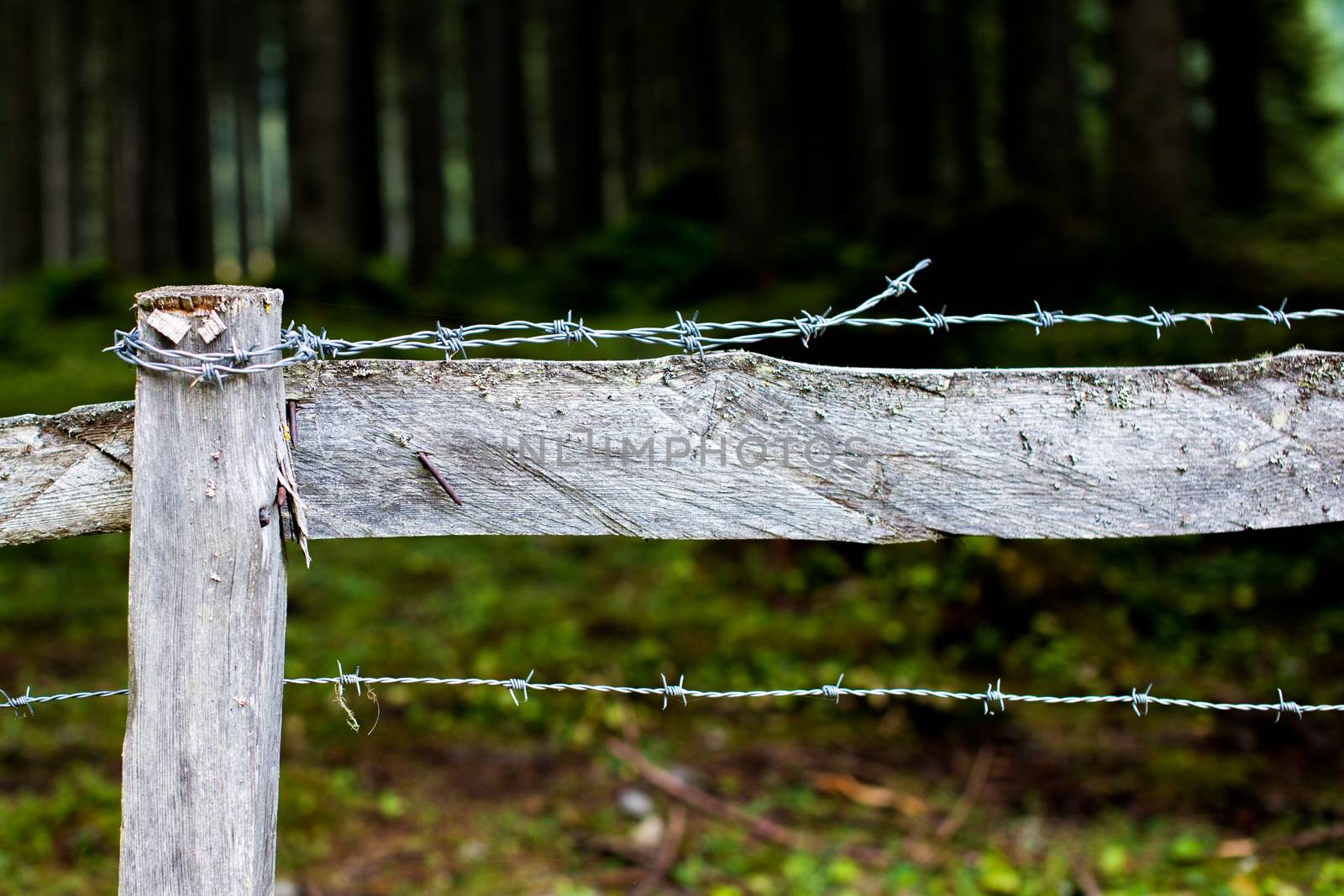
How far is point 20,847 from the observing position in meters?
3.62

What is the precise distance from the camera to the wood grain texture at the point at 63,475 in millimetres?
1729

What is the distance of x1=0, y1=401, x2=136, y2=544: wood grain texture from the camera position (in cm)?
173

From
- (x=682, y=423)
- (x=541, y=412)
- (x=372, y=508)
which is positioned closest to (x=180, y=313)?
(x=372, y=508)

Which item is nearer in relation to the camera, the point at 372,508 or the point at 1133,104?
the point at 372,508

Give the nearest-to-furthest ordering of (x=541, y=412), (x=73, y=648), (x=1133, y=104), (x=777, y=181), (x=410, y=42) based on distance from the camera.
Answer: (x=541, y=412), (x=73, y=648), (x=1133, y=104), (x=777, y=181), (x=410, y=42)

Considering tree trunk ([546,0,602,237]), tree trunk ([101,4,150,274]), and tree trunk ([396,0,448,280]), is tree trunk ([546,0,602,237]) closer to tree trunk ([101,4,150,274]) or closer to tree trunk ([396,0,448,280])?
tree trunk ([396,0,448,280])

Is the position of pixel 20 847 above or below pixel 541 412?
below

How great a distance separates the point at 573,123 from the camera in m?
17.5

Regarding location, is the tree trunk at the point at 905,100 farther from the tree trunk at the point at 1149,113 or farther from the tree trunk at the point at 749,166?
the tree trunk at the point at 1149,113

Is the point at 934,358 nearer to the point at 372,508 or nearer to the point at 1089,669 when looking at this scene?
the point at 1089,669

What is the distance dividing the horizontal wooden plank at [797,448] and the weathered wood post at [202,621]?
124 millimetres

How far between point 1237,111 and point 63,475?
14204 millimetres

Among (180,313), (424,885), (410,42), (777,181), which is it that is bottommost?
(424,885)

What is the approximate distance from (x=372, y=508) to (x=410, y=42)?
17.8m
